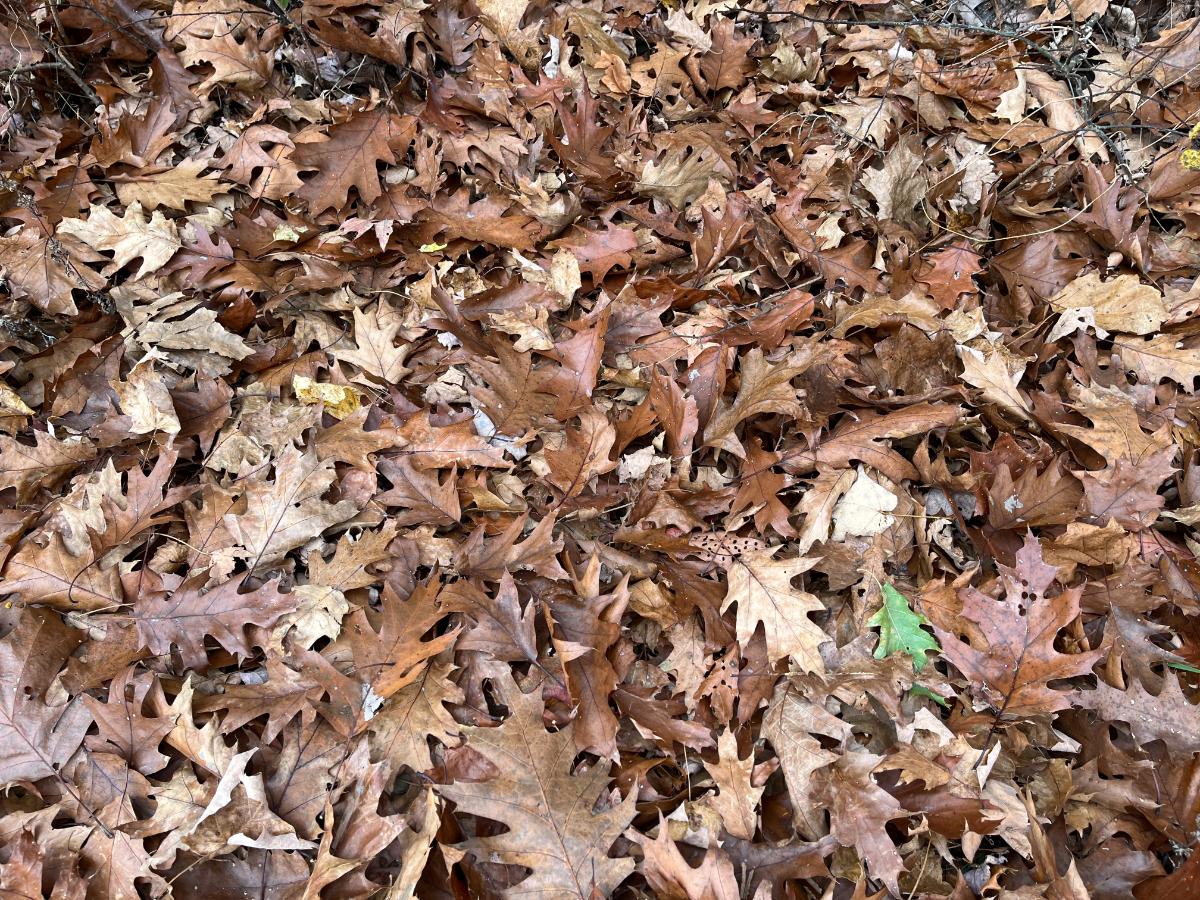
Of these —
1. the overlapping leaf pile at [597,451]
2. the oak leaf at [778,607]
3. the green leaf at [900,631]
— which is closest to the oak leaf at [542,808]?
the overlapping leaf pile at [597,451]

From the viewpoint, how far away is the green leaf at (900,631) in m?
1.85

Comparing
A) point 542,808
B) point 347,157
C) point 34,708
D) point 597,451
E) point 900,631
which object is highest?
point 347,157

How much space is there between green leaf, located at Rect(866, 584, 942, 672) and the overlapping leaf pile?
0.05ft

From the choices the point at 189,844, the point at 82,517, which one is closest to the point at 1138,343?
the point at 189,844

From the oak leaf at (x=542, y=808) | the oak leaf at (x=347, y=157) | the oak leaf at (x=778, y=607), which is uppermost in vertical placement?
the oak leaf at (x=347, y=157)

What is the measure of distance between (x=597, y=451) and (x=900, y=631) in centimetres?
93

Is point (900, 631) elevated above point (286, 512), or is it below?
above

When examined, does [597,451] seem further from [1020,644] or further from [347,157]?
[347,157]

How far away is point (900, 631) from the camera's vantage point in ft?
6.14

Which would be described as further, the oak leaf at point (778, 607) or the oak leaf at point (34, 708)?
the oak leaf at point (778, 607)

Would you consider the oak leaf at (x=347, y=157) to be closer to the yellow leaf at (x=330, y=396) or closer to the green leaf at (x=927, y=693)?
the yellow leaf at (x=330, y=396)

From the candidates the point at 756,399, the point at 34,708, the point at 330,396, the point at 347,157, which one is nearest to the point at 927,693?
the point at 756,399

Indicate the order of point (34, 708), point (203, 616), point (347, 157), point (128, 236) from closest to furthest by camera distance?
point (34, 708)
point (203, 616)
point (128, 236)
point (347, 157)

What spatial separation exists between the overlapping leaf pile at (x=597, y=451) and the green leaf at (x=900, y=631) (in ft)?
0.05
